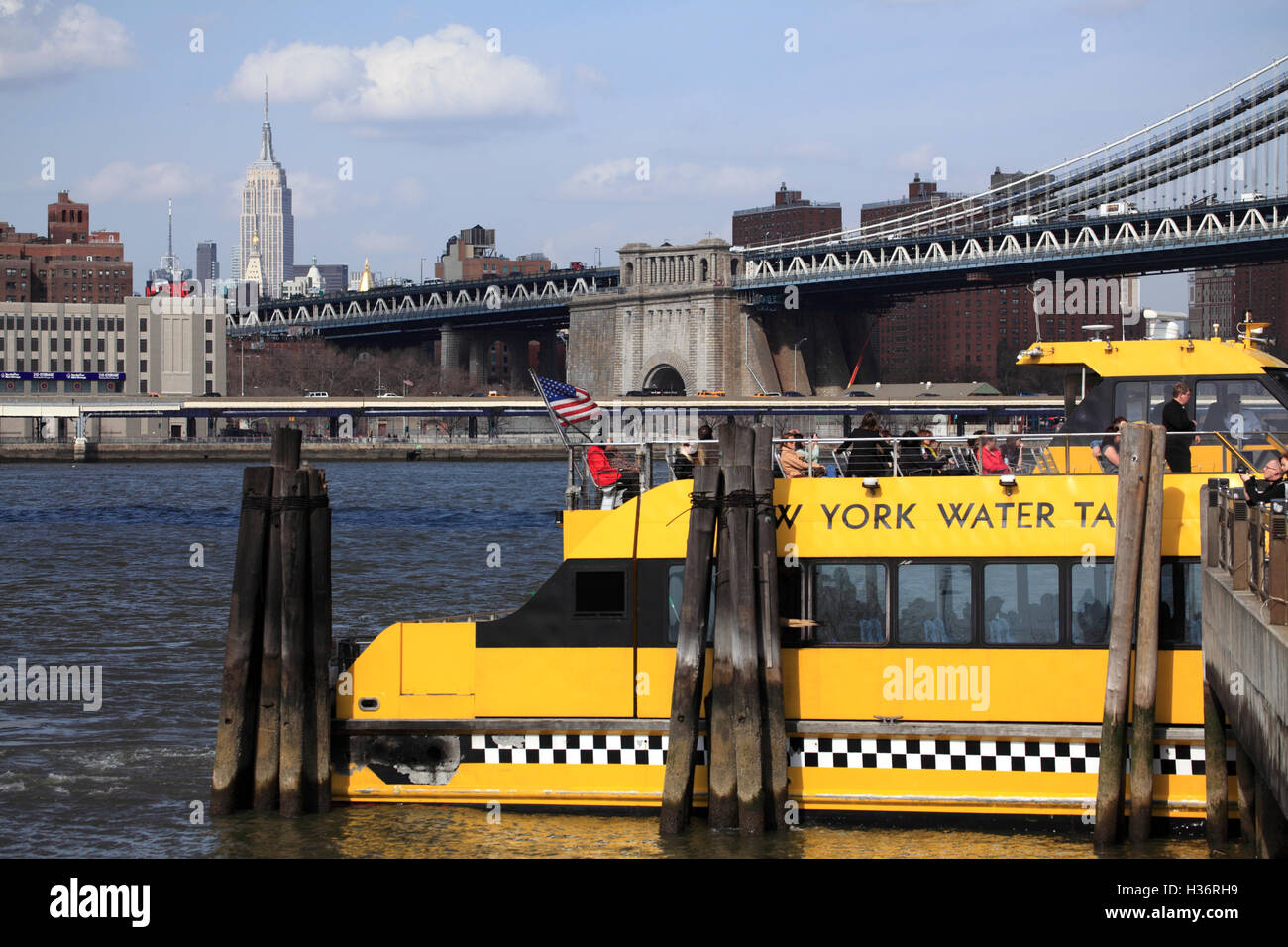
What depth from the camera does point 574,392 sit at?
55.9ft

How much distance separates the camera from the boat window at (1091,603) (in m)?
12.0

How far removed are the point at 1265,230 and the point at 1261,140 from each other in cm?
1082

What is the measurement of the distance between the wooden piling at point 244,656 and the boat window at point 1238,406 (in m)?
8.55

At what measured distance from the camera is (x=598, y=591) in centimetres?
1241

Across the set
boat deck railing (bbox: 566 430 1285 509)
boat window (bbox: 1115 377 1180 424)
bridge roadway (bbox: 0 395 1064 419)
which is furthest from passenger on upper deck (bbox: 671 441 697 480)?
bridge roadway (bbox: 0 395 1064 419)

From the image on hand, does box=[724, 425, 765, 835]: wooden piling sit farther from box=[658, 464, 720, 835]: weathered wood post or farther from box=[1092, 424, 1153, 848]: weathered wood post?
box=[1092, 424, 1153, 848]: weathered wood post

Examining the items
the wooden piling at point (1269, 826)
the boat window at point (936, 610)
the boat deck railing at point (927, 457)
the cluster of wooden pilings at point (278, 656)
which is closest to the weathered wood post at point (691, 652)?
the boat deck railing at point (927, 457)

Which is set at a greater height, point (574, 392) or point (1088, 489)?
point (574, 392)

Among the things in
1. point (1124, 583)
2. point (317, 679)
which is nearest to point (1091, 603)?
point (1124, 583)

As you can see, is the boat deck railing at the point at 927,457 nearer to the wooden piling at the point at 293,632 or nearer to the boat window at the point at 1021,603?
the boat window at the point at 1021,603

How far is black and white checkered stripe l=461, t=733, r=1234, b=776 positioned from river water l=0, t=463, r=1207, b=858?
454mm

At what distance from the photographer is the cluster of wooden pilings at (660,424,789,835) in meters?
11.6
